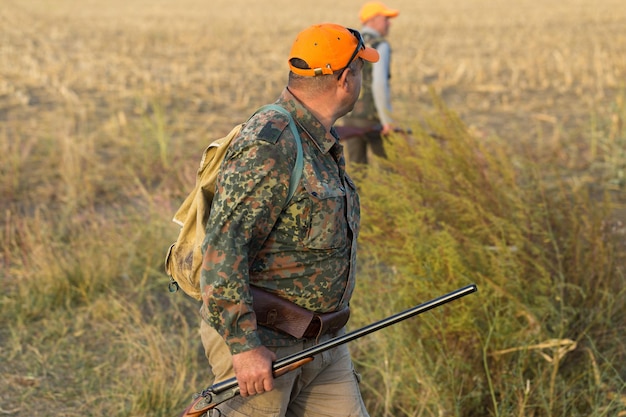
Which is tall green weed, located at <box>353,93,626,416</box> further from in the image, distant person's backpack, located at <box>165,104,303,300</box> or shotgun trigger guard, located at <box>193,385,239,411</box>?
distant person's backpack, located at <box>165,104,303,300</box>

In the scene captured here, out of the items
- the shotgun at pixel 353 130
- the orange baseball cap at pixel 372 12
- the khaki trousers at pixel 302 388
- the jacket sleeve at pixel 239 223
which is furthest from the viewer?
the orange baseball cap at pixel 372 12

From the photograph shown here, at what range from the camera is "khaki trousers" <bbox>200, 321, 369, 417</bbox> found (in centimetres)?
258

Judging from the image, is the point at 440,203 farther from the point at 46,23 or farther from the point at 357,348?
the point at 46,23

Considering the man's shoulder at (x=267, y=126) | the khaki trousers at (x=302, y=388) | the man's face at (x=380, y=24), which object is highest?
the man's shoulder at (x=267, y=126)

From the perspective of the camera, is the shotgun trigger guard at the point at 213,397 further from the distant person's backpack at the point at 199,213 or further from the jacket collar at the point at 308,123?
the jacket collar at the point at 308,123

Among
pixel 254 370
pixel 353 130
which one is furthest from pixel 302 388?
pixel 353 130

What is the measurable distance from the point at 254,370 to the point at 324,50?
36.7 inches

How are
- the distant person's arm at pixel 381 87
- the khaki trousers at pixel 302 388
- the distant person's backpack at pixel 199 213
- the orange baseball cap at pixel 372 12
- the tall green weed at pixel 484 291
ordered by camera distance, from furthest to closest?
1. the orange baseball cap at pixel 372 12
2. the distant person's arm at pixel 381 87
3. the tall green weed at pixel 484 291
4. the khaki trousers at pixel 302 388
5. the distant person's backpack at pixel 199 213

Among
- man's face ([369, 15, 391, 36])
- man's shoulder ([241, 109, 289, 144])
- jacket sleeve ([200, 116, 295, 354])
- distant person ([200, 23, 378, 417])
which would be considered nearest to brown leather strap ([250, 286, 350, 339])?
distant person ([200, 23, 378, 417])

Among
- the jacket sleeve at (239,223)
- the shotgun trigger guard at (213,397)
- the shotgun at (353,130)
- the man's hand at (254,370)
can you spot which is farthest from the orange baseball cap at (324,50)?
the shotgun at (353,130)

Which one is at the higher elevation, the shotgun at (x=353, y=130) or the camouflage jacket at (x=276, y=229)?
the camouflage jacket at (x=276, y=229)

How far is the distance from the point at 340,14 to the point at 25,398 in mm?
27847

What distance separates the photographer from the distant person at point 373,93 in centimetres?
619

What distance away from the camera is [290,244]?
2.46 m
